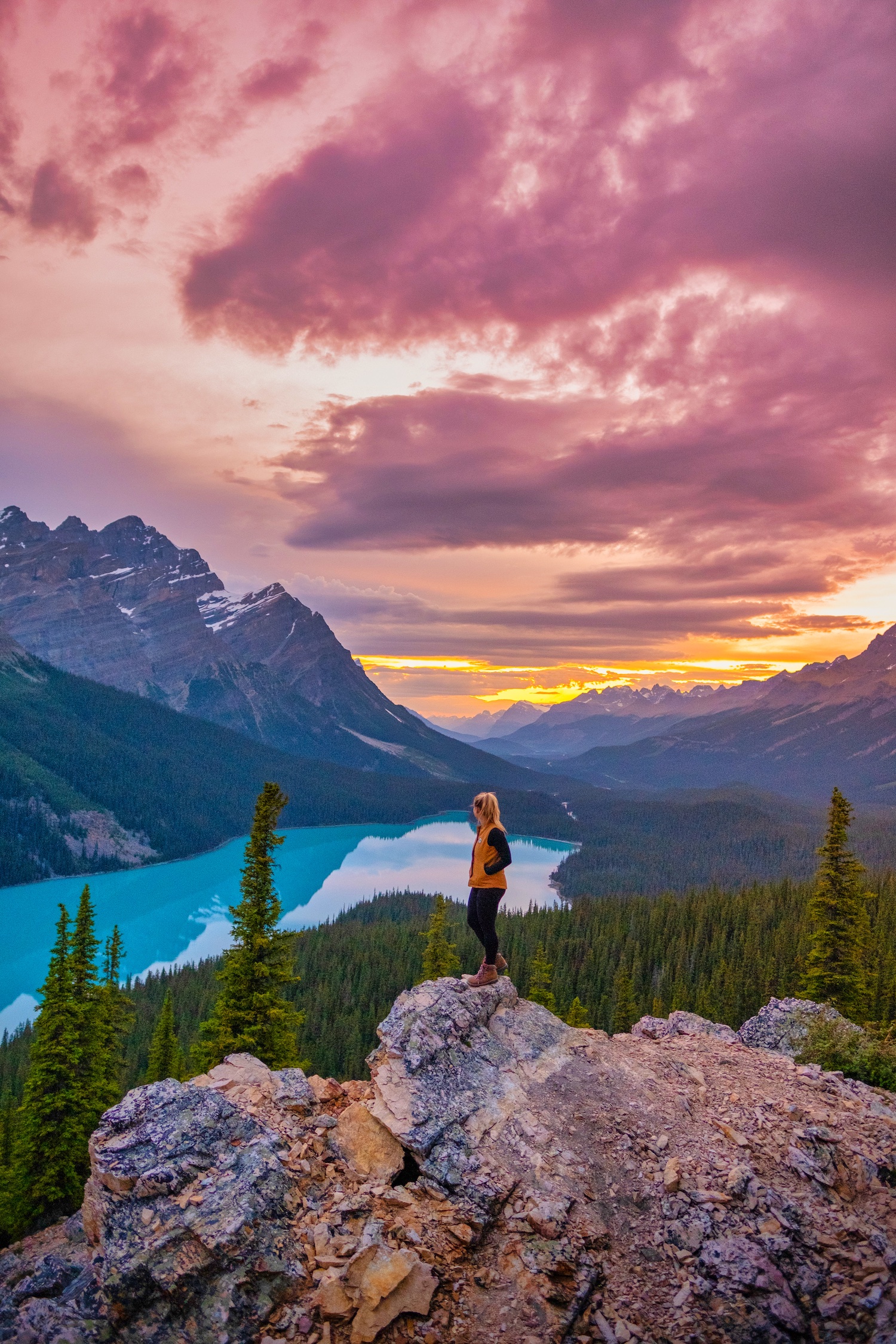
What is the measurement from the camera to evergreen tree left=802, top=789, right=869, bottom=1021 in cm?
2666

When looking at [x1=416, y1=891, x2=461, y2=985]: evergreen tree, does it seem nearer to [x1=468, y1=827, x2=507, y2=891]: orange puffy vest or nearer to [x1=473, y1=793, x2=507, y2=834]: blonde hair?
[x1=468, y1=827, x2=507, y2=891]: orange puffy vest

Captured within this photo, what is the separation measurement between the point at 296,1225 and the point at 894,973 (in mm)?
49942

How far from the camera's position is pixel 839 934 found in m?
26.8

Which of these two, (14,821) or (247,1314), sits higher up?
(247,1314)

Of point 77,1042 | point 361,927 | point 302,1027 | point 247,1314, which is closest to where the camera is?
point 247,1314

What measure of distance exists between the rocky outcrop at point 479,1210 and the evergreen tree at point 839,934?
17.4m

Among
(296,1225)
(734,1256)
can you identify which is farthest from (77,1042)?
(734,1256)

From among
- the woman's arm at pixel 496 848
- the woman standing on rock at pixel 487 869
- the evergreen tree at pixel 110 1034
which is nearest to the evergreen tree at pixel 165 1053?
the evergreen tree at pixel 110 1034

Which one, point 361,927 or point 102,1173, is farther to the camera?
point 361,927

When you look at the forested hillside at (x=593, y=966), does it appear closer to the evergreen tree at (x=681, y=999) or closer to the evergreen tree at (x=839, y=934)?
the evergreen tree at (x=681, y=999)

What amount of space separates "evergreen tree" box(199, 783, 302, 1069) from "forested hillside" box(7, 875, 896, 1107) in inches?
1009

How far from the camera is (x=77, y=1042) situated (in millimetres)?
23781

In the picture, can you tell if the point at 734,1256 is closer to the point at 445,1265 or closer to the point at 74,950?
the point at 445,1265

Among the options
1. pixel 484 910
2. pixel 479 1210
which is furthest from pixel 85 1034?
pixel 479 1210
